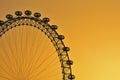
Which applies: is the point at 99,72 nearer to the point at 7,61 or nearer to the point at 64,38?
the point at 64,38

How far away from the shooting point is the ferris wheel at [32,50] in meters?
2.47

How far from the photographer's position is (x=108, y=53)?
8.74 ft

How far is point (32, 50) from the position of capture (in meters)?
2.55

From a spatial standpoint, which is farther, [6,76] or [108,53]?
[108,53]

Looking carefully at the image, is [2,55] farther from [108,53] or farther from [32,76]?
[108,53]

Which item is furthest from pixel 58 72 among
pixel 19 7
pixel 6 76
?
pixel 19 7

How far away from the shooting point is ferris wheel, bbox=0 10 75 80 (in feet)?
8.10

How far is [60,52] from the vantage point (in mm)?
2502

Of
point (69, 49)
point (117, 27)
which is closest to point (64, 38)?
point (69, 49)

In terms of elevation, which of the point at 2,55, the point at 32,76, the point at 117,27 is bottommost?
the point at 32,76

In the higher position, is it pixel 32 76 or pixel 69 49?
pixel 69 49

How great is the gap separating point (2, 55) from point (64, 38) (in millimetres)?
471

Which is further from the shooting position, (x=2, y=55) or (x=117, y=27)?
(x=117, y=27)

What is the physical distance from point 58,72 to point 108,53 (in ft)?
1.38
